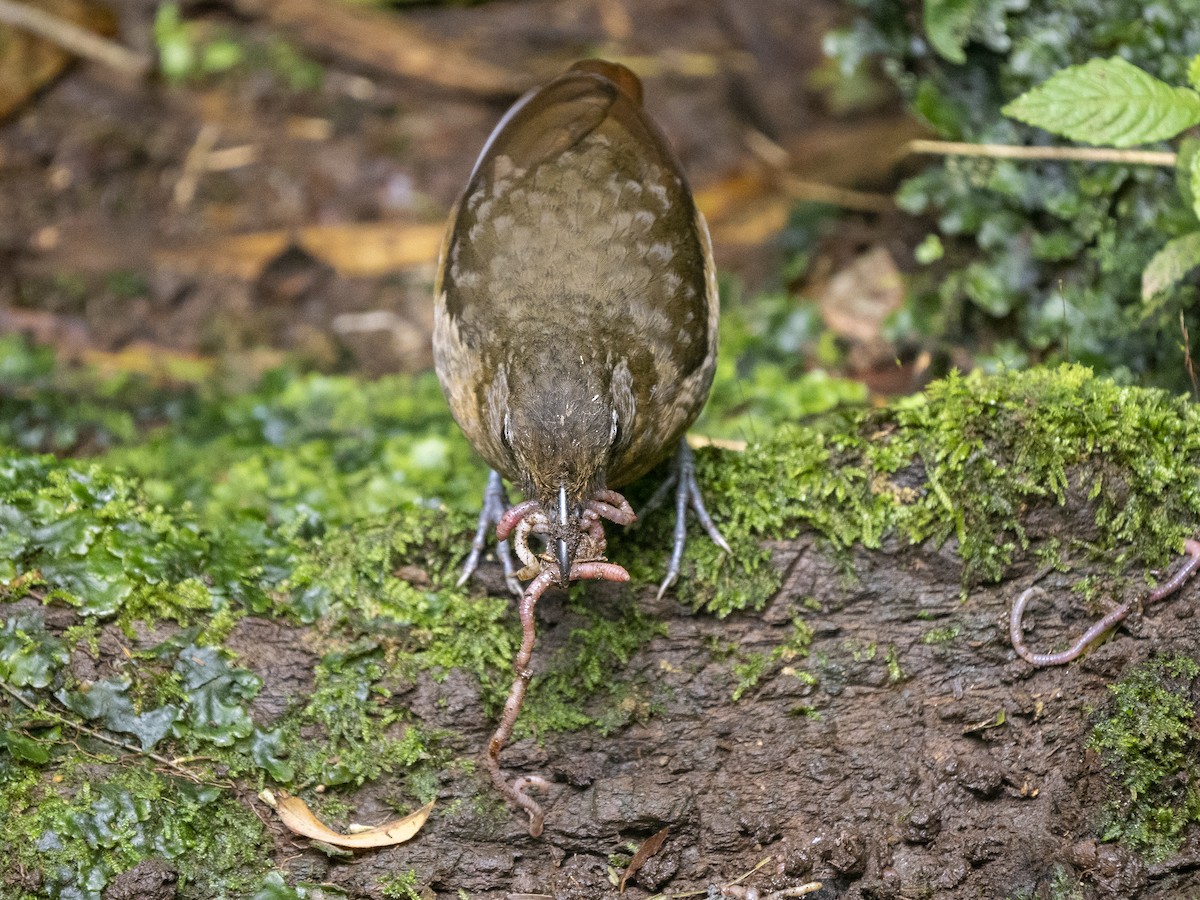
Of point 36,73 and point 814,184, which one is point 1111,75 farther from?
point 36,73

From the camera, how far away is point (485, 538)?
13.6 ft

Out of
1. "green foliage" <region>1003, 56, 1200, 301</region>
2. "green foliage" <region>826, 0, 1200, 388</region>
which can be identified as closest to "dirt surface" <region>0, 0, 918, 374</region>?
"green foliage" <region>826, 0, 1200, 388</region>

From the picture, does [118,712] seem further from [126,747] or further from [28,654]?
[28,654]

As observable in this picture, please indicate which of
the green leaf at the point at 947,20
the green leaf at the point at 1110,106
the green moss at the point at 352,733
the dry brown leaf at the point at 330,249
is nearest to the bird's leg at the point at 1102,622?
the green leaf at the point at 1110,106

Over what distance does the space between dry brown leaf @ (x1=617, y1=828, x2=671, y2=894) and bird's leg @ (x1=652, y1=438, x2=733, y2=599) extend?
2.58ft

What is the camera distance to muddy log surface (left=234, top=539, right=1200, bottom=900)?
3633 millimetres

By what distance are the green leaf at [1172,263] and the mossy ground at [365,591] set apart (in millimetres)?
543

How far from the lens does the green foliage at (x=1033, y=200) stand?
15.1ft

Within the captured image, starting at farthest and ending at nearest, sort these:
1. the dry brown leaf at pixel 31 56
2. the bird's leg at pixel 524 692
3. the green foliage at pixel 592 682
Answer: the dry brown leaf at pixel 31 56, the green foliage at pixel 592 682, the bird's leg at pixel 524 692

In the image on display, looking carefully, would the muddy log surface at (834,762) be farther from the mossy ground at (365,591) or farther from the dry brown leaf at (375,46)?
the dry brown leaf at (375,46)

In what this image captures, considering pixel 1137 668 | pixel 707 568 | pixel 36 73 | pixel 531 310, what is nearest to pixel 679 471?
pixel 707 568

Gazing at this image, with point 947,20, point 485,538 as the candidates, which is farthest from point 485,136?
point 485,538

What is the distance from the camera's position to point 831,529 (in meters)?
3.97

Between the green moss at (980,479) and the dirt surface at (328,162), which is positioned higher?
the green moss at (980,479)
